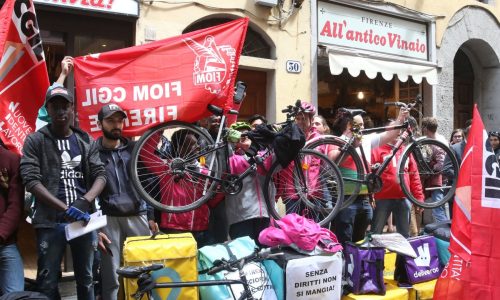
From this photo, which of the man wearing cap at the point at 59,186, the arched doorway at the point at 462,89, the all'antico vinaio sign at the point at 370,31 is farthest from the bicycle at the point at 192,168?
the arched doorway at the point at 462,89

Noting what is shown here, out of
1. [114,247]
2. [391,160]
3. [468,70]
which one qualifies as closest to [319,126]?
[391,160]

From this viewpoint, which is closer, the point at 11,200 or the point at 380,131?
the point at 11,200

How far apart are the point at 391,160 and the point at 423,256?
120cm

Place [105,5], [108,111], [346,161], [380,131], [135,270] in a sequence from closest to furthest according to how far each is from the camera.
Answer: [135,270] → [108,111] → [346,161] → [380,131] → [105,5]

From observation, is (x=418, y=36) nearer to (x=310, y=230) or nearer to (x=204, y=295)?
(x=310, y=230)

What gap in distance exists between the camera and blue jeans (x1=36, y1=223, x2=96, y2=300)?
13.2 feet

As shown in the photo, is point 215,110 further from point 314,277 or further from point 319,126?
point 314,277

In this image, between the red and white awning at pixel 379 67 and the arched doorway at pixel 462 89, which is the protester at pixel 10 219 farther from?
the arched doorway at pixel 462 89

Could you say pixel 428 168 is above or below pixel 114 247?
above

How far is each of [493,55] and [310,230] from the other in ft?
31.1

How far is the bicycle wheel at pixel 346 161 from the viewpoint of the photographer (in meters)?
5.70

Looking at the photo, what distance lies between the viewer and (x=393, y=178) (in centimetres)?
604

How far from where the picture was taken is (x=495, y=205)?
3803mm

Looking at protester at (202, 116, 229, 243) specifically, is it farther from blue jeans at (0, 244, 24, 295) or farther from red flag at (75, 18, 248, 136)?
blue jeans at (0, 244, 24, 295)
